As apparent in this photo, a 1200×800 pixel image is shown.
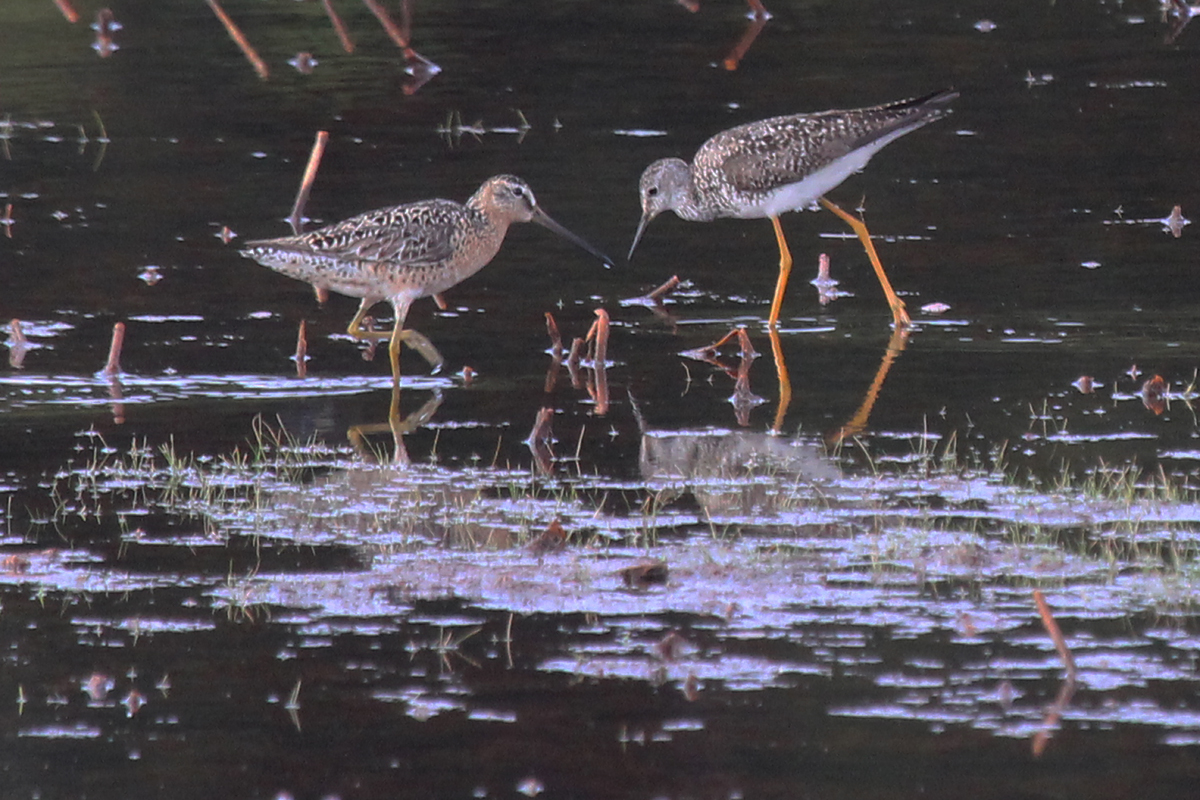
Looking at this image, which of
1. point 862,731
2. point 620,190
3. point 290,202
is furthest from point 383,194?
point 862,731

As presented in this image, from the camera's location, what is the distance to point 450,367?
11531 millimetres

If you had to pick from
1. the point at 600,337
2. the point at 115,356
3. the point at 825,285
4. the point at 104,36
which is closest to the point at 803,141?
the point at 825,285

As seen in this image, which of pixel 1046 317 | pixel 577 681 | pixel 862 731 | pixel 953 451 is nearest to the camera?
pixel 862 731

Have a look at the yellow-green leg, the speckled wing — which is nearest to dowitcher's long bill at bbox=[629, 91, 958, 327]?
the speckled wing

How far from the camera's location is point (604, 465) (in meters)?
9.28

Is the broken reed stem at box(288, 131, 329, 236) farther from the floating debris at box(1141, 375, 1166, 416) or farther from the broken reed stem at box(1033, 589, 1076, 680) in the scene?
the broken reed stem at box(1033, 589, 1076, 680)

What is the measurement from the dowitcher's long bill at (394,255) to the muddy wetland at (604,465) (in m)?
0.31

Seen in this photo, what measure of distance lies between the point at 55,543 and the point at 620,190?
8.36 meters

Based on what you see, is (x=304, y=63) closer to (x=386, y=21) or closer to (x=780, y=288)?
(x=780, y=288)

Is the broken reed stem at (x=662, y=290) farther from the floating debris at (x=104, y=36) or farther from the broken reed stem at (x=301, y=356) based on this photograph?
the floating debris at (x=104, y=36)

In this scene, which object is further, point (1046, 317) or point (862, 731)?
point (1046, 317)

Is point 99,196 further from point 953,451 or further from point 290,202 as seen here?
point 953,451


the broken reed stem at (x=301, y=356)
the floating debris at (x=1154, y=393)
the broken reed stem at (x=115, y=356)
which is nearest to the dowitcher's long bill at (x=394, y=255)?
the broken reed stem at (x=301, y=356)

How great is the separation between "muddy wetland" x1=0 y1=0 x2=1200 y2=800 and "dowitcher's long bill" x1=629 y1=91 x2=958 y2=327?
0.49ft
